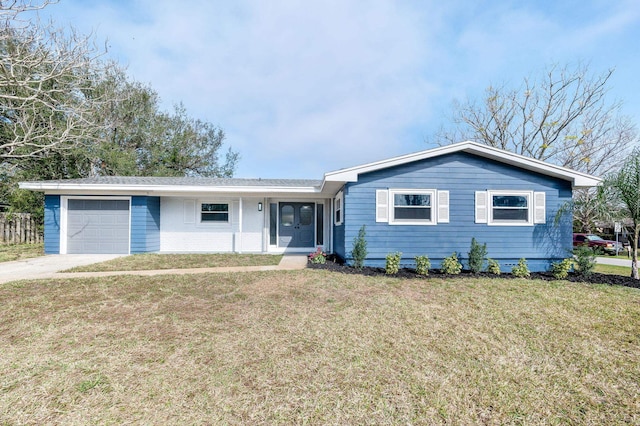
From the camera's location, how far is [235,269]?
298 inches

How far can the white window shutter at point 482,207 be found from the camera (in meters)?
8.25

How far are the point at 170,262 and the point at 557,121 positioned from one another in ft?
81.0

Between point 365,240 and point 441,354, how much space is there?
4.94 m

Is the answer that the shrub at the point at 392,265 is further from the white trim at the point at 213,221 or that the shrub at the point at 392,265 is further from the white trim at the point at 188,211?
the white trim at the point at 188,211

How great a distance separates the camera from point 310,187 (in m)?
10.0

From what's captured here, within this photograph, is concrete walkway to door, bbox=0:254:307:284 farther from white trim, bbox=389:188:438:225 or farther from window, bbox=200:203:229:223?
window, bbox=200:203:229:223

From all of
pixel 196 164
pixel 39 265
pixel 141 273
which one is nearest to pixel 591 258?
pixel 141 273

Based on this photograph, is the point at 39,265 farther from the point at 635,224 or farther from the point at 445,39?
the point at 445,39

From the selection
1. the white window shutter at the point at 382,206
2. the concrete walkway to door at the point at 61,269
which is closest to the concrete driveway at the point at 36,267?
the concrete walkway to door at the point at 61,269

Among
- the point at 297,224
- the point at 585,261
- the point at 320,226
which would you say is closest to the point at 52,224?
the point at 297,224

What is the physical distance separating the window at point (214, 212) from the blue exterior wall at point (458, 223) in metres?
5.45

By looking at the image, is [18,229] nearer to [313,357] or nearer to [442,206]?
[313,357]

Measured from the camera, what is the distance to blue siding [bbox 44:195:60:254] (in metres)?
10.1

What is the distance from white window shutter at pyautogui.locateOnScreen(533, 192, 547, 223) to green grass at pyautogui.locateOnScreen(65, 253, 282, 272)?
294 inches
